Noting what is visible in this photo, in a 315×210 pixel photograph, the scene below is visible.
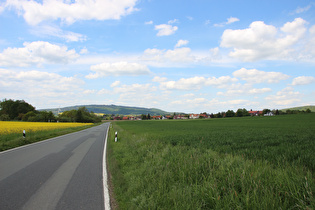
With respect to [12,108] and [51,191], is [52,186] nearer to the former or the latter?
[51,191]


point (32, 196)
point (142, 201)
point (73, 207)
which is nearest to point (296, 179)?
point (142, 201)

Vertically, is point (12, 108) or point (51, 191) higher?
point (12, 108)

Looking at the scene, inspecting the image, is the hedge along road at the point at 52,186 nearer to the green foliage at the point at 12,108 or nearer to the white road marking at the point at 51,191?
the white road marking at the point at 51,191

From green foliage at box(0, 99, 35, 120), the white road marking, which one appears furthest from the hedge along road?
green foliage at box(0, 99, 35, 120)

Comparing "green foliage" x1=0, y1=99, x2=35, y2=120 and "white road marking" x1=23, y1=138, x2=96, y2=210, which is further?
"green foliage" x1=0, y1=99, x2=35, y2=120

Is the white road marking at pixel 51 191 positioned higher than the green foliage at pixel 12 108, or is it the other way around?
the green foliage at pixel 12 108

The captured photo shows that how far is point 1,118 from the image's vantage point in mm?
71750

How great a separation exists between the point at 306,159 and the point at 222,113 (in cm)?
12472

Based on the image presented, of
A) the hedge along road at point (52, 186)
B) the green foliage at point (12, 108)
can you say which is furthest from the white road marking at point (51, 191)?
the green foliage at point (12, 108)

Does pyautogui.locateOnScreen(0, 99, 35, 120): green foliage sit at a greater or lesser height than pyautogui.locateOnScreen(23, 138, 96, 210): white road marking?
greater

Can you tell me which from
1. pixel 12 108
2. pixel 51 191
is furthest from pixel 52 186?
pixel 12 108

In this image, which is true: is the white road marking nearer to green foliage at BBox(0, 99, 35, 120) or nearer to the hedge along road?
the hedge along road

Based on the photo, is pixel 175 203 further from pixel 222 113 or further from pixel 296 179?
pixel 222 113

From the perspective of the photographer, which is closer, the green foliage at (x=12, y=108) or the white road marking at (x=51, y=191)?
the white road marking at (x=51, y=191)
